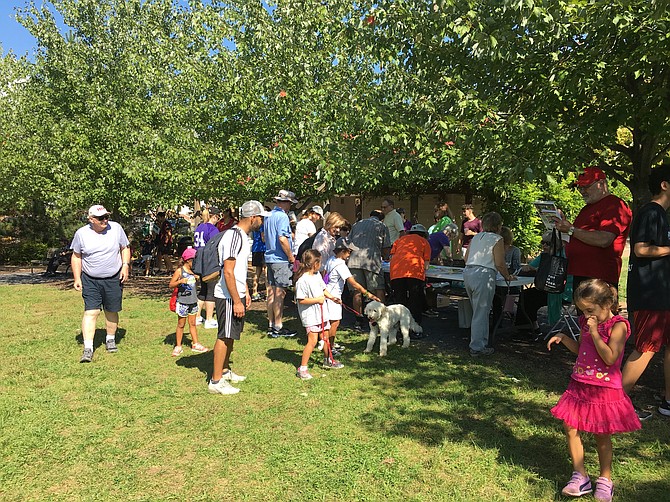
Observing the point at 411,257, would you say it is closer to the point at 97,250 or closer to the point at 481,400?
the point at 481,400

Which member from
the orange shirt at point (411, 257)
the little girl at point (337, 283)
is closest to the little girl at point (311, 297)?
the little girl at point (337, 283)

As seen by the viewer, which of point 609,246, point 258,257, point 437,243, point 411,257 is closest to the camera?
point 609,246

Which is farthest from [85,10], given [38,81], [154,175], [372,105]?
[372,105]

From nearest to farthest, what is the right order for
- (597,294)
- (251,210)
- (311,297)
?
(597,294) → (251,210) → (311,297)

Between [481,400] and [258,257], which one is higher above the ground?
[258,257]

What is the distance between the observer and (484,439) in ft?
14.4

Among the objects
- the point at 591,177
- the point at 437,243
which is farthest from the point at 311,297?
the point at 437,243

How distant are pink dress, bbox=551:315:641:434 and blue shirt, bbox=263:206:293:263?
5228 mm

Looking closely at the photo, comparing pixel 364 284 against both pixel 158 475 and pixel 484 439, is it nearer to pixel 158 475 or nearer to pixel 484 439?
pixel 484 439

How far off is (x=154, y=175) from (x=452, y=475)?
10.2 metres

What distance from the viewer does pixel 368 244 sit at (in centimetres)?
814

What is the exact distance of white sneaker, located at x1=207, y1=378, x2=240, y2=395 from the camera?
218 inches

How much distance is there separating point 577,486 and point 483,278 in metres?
3.69

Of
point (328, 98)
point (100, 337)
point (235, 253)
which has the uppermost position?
point (328, 98)
